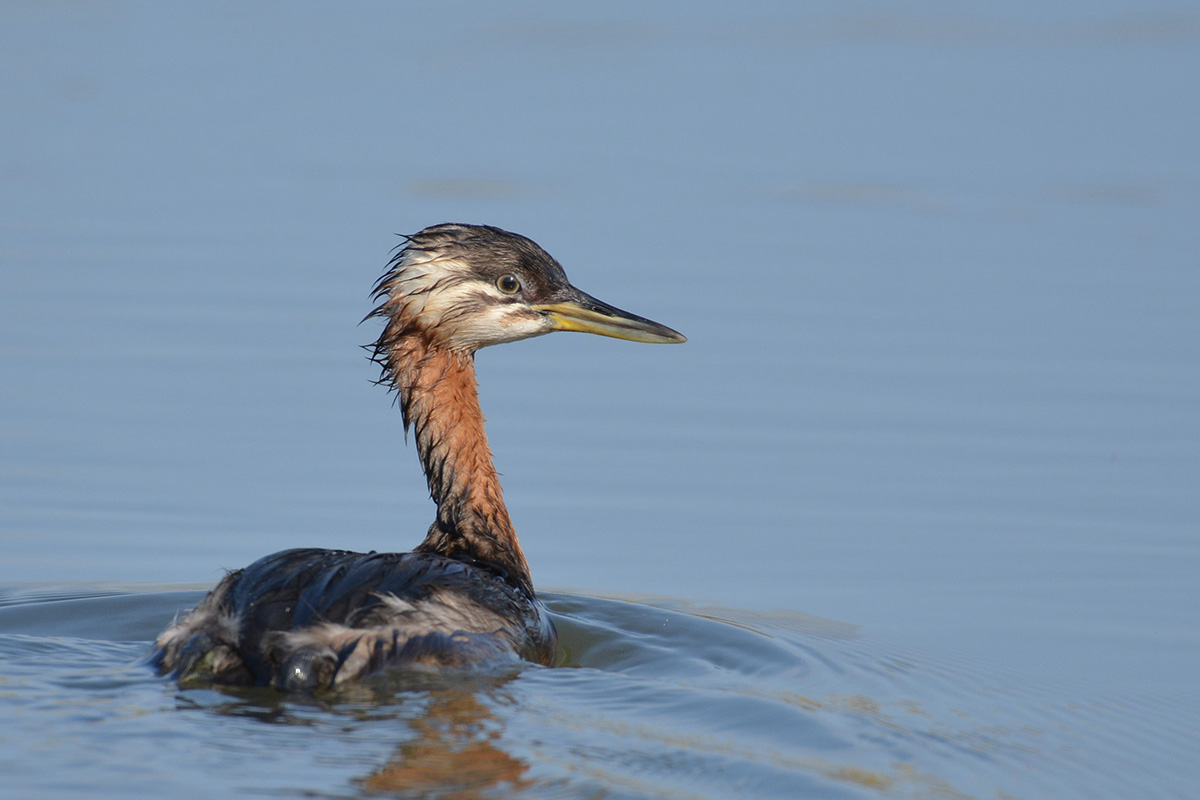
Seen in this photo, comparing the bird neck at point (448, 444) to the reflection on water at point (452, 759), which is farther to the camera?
the bird neck at point (448, 444)

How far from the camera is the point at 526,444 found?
11250mm

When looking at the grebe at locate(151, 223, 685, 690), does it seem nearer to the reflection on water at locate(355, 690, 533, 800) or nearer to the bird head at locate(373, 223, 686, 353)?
the bird head at locate(373, 223, 686, 353)

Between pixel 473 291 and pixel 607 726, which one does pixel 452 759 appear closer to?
pixel 607 726

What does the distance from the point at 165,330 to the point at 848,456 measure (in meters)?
4.79

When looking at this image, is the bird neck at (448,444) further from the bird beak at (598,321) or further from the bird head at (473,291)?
the bird beak at (598,321)

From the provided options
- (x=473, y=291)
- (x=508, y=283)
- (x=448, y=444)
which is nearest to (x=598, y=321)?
(x=508, y=283)

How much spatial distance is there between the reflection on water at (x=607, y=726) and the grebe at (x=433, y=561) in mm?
140

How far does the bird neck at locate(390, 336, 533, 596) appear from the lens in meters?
9.27

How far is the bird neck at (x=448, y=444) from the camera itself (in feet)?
30.4

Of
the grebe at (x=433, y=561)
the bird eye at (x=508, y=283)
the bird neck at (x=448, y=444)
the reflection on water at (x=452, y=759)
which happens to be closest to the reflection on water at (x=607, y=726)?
the reflection on water at (x=452, y=759)

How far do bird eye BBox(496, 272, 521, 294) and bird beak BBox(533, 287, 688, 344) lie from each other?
0.17 meters

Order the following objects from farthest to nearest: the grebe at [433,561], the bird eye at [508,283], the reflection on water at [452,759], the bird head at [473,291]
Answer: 1. the bird eye at [508,283]
2. the bird head at [473,291]
3. the grebe at [433,561]
4. the reflection on water at [452,759]

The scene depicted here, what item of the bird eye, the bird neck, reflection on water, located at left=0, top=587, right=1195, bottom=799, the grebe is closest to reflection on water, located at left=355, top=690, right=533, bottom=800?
reflection on water, located at left=0, top=587, right=1195, bottom=799

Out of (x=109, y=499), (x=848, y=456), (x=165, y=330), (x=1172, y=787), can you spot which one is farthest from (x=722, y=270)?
(x=1172, y=787)
